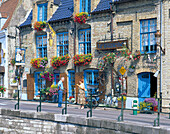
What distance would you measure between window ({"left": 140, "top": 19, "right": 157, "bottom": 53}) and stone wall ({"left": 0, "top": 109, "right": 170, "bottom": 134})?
7816mm

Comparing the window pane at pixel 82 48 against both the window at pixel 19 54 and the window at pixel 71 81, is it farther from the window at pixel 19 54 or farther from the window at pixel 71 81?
the window at pixel 19 54

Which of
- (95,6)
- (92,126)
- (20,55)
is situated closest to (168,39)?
(95,6)

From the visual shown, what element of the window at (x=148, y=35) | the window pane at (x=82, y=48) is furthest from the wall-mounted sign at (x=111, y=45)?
the window pane at (x=82, y=48)

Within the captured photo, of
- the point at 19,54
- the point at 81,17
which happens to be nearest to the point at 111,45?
the point at 81,17

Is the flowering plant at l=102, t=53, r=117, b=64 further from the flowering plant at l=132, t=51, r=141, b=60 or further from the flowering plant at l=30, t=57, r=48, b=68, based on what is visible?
the flowering plant at l=30, t=57, r=48, b=68

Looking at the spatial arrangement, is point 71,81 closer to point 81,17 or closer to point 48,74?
point 48,74

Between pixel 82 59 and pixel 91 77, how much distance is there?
52.8 inches

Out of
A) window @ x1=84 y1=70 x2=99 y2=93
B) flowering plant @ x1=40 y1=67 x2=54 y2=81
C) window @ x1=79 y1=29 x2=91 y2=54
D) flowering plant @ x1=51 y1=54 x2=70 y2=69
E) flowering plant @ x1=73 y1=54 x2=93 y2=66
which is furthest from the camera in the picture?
flowering plant @ x1=40 y1=67 x2=54 y2=81

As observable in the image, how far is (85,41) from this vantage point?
65.7 ft

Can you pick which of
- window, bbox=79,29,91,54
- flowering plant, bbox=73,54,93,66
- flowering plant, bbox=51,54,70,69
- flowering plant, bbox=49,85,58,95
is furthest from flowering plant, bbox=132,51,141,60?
flowering plant, bbox=49,85,58,95

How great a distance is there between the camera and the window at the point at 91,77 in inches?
766

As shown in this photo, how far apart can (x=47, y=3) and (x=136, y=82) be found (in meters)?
9.79

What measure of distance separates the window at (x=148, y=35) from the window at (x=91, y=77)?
12.1 ft

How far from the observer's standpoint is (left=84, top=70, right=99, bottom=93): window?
19467 millimetres
